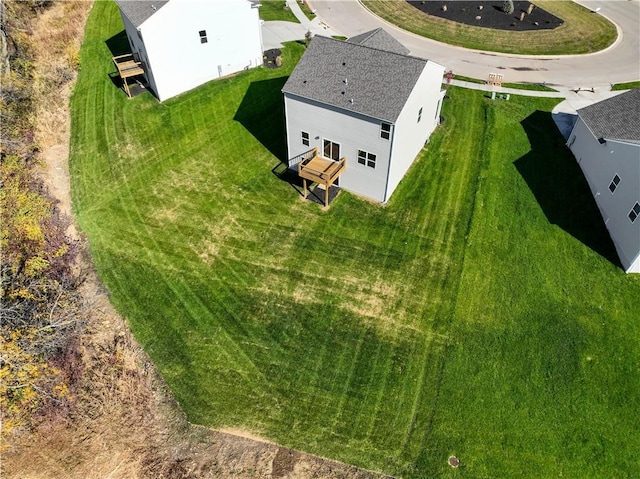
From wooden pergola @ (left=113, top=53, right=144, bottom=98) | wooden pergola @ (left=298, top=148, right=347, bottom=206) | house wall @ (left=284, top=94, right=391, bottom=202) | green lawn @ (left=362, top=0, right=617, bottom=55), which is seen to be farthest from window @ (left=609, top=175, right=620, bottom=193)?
wooden pergola @ (left=113, top=53, right=144, bottom=98)

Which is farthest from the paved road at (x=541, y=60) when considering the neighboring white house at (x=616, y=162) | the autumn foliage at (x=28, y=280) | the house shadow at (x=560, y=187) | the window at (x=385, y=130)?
the autumn foliage at (x=28, y=280)

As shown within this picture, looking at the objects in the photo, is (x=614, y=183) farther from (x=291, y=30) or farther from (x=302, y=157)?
(x=291, y=30)

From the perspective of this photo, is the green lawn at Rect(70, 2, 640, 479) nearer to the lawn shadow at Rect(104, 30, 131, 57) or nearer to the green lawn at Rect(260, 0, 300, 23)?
the lawn shadow at Rect(104, 30, 131, 57)

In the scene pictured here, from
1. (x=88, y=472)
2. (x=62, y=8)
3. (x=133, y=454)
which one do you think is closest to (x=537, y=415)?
(x=133, y=454)

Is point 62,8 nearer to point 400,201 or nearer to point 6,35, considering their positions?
point 6,35

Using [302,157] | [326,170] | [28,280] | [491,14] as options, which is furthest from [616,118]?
[28,280]
